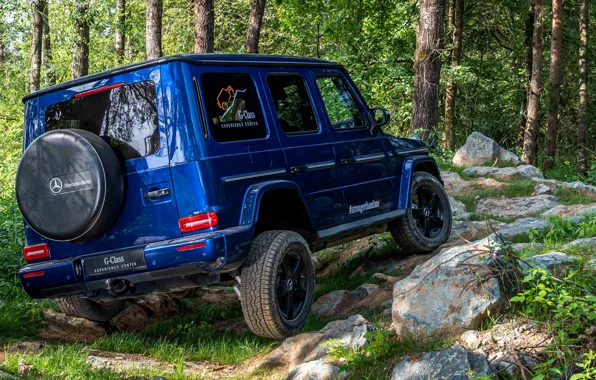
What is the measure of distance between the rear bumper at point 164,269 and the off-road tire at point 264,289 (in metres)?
0.14

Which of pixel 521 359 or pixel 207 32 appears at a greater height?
pixel 207 32

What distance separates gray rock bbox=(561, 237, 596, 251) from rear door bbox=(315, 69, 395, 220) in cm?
179

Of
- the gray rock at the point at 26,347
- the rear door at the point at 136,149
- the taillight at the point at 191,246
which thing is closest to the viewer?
the taillight at the point at 191,246

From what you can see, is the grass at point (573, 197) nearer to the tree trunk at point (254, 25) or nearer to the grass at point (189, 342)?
the grass at point (189, 342)

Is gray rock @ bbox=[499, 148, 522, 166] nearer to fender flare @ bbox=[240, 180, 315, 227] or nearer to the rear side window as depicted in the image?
fender flare @ bbox=[240, 180, 315, 227]

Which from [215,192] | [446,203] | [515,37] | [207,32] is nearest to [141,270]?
[215,192]

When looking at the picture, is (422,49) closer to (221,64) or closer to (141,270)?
(221,64)

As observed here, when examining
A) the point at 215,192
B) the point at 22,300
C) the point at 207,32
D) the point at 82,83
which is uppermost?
the point at 207,32

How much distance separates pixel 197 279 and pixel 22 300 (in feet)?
8.75

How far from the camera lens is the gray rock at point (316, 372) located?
4.30 m

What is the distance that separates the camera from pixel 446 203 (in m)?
7.93

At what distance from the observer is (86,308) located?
6.18 meters

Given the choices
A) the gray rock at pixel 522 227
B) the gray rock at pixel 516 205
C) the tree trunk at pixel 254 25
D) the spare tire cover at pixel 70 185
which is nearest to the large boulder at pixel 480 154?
the gray rock at pixel 516 205

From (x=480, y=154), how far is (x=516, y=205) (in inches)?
148
